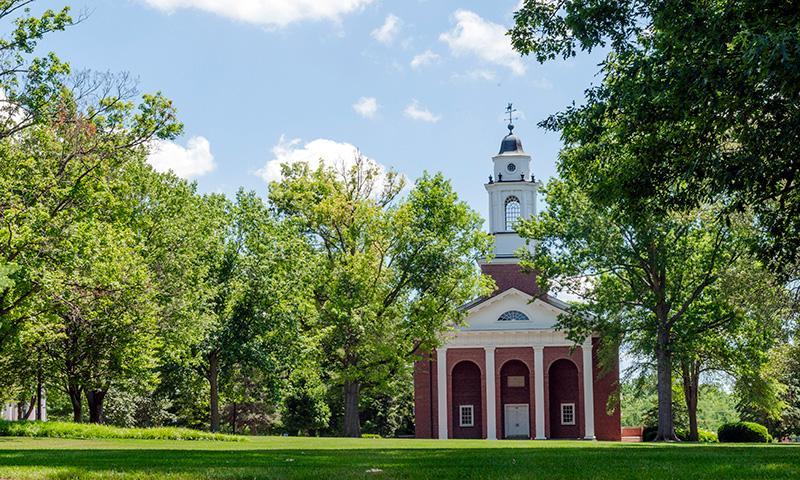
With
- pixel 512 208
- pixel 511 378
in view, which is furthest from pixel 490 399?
pixel 512 208

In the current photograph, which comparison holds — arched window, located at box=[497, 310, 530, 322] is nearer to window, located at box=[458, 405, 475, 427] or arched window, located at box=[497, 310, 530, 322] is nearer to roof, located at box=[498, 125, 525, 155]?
window, located at box=[458, 405, 475, 427]

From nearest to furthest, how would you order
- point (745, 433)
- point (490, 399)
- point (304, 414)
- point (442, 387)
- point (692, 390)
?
point (745, 433)
point (692, 390)
point (490, 399)
point (442, 387)
point (304, 414)

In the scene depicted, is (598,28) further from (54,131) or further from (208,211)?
(208,211)

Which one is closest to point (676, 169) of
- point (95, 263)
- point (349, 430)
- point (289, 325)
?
point (95, 263)

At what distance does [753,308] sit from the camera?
3219cm

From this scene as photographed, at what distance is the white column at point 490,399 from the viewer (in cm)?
5556

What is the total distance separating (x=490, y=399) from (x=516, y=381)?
286cm

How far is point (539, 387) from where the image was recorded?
55781 mm

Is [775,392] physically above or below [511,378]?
below

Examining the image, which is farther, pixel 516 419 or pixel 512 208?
pixel 512 208

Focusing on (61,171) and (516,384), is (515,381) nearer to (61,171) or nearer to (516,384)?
(516,384)

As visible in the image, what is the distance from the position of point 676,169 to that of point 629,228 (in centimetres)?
2106

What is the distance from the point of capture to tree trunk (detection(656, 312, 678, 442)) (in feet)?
126

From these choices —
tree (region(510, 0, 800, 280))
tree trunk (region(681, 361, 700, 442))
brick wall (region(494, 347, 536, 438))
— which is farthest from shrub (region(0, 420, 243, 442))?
tree trunk (region(681, 361, 700, 442))
